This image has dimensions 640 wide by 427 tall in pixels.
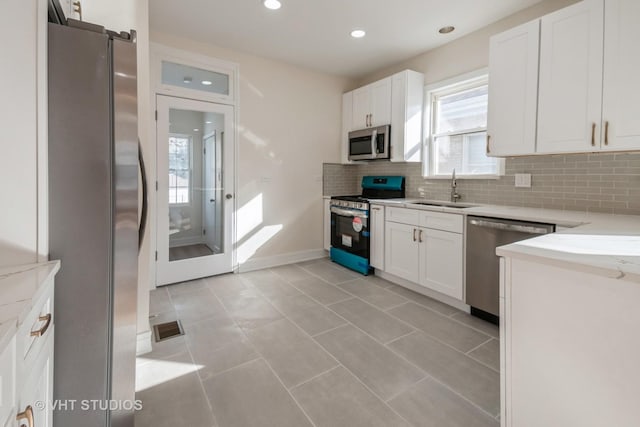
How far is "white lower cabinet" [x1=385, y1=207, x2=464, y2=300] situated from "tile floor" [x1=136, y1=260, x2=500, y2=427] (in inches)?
9.5

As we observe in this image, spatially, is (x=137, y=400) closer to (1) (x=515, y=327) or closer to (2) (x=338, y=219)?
(1) (x=515, y=327)

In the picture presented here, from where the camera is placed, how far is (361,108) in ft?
13.6

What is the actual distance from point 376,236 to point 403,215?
480mm

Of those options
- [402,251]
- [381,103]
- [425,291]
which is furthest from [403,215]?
[381,103]

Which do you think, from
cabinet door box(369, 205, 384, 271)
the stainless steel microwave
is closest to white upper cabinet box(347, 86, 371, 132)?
the stainless steel microwave

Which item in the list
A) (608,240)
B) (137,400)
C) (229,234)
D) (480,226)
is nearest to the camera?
(608,240)

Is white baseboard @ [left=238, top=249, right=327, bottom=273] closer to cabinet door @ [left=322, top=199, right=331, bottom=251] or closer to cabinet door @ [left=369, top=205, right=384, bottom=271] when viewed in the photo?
cabinet door @ [left=322, top=199, right=331, bottom=251]

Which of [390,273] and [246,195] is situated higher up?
[246,195]

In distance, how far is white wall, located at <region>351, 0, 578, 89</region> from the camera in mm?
2629

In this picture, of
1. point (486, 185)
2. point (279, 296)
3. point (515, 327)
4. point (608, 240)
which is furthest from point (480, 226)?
point (279, 296)

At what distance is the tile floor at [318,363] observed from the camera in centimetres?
152

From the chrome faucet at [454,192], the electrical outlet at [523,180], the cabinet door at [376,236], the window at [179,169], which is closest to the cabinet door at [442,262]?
the cabinet door at [376,236]

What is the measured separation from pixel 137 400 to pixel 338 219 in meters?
2.92

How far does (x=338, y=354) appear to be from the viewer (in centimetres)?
203
